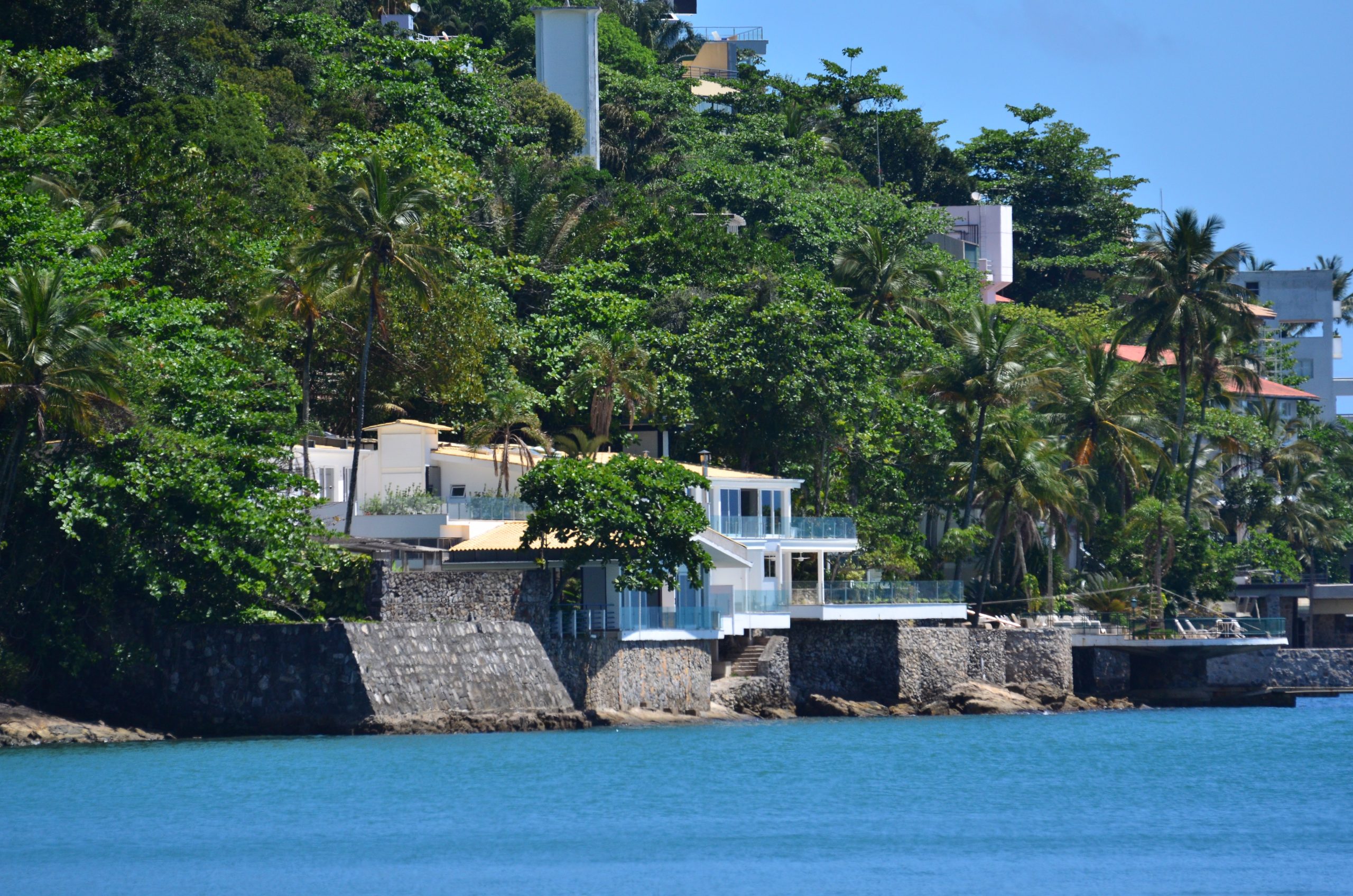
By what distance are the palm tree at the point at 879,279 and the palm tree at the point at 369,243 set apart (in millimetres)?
23185

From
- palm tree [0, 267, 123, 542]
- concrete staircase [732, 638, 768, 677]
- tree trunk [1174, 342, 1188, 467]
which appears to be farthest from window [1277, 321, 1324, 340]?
palm tree [0, 267, 123, 542]

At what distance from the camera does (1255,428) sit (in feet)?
263

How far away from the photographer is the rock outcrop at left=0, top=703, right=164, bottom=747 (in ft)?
128

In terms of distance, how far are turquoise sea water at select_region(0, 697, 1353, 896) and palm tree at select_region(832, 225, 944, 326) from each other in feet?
79.5

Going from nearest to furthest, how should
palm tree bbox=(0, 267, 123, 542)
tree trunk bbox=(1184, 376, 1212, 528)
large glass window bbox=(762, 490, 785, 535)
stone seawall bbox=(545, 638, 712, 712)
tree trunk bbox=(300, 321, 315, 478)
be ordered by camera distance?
palm tree bbox=(0, 267, 123, 542) < stone seawall bbox=(545, 638, 712, 712) < tree trunk bbox=(300, 321, 315, 478) < large glass window bbox=(762, 490, 785, 535) < tree trunk bbox=(1184, 376, 1212, 528)

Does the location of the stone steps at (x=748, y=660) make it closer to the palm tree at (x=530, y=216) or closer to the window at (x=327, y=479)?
the window at (x=327, y=479)

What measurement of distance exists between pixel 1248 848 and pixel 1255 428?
169ft

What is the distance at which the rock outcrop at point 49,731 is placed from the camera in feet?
128

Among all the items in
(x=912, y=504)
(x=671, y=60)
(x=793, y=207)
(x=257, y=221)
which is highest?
(x=671, y=60)

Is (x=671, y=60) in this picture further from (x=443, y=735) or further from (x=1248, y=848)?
(x=1248, y=848)

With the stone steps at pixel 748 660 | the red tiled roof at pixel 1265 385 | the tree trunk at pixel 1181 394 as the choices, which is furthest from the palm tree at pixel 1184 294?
the stone steps at pixel 748 660

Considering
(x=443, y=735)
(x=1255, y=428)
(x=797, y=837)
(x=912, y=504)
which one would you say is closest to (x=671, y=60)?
(x=1255, y=428)

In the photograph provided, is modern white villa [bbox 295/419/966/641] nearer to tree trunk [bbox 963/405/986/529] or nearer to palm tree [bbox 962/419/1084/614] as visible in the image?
tree trunk [bbox 963/405/986/529]

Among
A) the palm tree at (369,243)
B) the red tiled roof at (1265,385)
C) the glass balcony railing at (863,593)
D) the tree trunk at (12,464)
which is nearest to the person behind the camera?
the tree trunk at (12,464)
